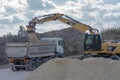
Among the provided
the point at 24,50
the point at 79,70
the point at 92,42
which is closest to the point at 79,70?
the point at 79,70

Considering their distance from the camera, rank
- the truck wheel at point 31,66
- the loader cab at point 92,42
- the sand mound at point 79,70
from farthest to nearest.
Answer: the loader cab at point 92,42, the truck wheel at point 31,66, the sand mound at point 79,70

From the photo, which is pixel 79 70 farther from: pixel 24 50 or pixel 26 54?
pixel 24 50

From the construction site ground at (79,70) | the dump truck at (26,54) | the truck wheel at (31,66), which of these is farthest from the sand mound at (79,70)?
the dump truck at (26,54)

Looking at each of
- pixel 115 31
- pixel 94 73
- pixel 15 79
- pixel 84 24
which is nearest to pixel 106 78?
pixel 94 73

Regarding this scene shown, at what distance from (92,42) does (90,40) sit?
0.83 feet

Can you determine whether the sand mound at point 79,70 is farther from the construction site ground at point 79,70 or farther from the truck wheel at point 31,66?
the truck wheel at point 31,66

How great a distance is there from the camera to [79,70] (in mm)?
18547

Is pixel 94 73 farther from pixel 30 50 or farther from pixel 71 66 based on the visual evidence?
pixel 30 50

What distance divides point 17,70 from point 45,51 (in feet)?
9.05

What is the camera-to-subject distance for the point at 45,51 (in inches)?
1314

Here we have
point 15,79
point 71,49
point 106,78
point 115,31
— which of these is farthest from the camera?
point 115,31

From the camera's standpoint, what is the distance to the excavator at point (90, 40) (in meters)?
32.0

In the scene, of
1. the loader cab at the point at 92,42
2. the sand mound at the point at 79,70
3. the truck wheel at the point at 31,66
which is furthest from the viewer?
the loader cab at the point at 92,42

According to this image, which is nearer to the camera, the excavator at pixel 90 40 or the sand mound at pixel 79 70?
the sand mound at pixel 79 70
